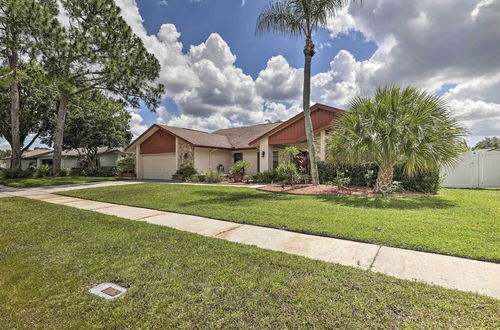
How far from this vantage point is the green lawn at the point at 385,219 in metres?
3.77

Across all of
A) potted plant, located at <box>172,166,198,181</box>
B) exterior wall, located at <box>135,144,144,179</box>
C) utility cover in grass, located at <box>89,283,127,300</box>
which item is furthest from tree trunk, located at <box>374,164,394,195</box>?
exterior wall, located at <box>135,144,144,179</box>

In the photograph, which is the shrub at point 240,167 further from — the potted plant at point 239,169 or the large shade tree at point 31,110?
the large shade tree at point 31,110

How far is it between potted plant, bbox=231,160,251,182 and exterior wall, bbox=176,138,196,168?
3.82 meters

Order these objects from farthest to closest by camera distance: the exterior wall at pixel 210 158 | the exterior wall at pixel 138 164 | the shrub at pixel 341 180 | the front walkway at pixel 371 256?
1. the exterior wall at pixel 138 164
2. the exterior wall at pixel 210 158
3. the shrub at pixel 341 180
4. the front walkway at pixel 371 256

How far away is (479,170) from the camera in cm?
1170

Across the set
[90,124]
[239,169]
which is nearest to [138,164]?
[90,124]

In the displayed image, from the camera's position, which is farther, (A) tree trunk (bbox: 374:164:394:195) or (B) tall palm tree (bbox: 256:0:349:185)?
(B) tall palm tree (bbox: 256:0:349:185)

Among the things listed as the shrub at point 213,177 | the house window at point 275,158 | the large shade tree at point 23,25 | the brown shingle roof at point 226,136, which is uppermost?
the large shade tree at point 23,25

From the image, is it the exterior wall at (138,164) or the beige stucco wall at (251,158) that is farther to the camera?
the exterior wall at (138,164)

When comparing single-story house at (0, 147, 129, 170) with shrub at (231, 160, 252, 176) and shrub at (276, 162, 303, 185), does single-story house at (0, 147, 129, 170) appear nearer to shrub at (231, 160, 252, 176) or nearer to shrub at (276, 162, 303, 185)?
shrub at (231, 160, 252, 176)

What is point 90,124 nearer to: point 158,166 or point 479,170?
point 158,166

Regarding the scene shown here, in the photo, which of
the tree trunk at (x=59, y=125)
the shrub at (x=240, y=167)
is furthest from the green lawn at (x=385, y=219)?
the tree trunk at (x=59, y=125)

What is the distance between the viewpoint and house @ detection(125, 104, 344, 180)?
14.2m

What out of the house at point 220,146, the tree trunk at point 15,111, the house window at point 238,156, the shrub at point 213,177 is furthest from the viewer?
the house window at point 238,156
